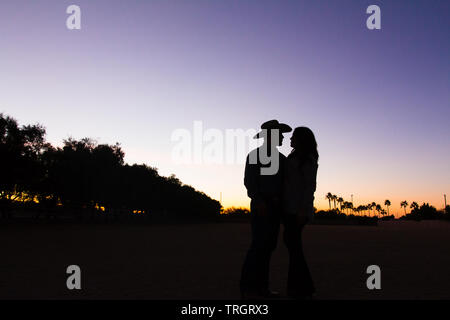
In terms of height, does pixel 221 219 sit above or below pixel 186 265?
below

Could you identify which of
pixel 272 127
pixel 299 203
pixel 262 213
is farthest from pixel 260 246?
pixel 272 127

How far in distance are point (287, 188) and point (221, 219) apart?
73678mm

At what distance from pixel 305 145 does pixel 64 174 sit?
40586mm

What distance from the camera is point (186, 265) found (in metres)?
7.96

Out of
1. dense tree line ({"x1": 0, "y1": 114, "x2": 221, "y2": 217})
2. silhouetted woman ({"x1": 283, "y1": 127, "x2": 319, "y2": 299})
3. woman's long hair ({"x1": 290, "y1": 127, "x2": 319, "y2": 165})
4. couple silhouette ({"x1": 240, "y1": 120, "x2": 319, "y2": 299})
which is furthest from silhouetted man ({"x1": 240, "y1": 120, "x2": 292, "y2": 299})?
dense tree line ({"x1": 0, "y1": 114, "x2": 221, "y2": 217})

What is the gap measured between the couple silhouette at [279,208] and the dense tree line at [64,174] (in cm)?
3296

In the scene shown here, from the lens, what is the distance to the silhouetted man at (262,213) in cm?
452

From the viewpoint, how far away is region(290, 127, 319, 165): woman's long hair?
466 centimetres

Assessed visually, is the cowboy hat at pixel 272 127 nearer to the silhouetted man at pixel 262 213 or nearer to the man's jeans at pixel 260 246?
the silhouetted man at pixel 262 213

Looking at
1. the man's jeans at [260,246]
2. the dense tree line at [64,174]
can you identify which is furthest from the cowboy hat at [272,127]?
the dense tree line at [64,174]

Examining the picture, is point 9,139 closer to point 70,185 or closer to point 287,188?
point 70,185

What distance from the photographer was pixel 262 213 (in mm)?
4410

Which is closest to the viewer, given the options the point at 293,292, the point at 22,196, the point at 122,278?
the point at 293,292
